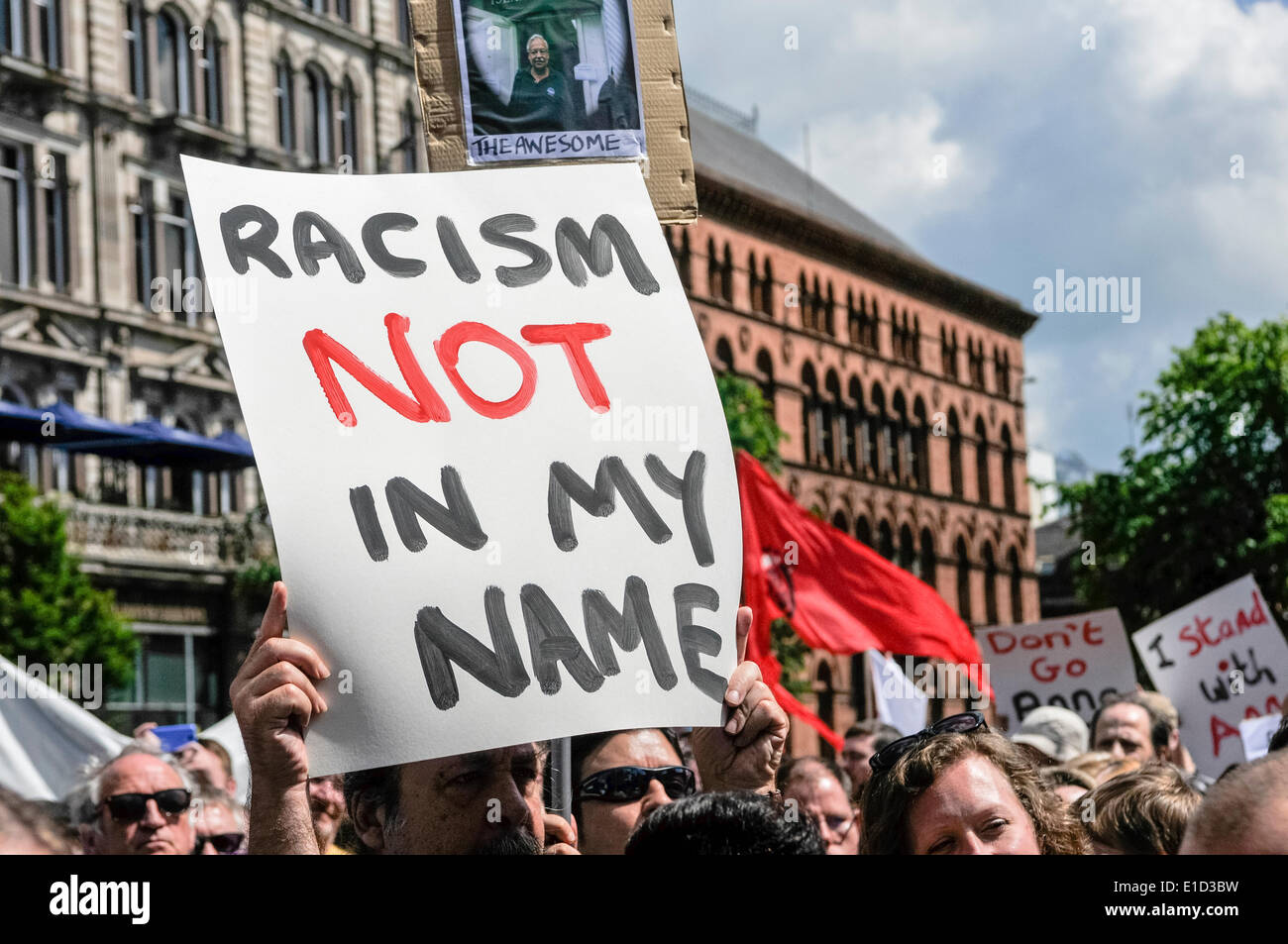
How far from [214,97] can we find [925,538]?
26758 mm

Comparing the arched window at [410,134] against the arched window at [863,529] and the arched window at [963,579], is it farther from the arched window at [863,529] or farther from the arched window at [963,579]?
the arched window at [963,579]

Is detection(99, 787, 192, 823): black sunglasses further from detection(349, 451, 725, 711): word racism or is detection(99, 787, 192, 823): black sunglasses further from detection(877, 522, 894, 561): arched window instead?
detection(877, 522, 894, 561): arched window

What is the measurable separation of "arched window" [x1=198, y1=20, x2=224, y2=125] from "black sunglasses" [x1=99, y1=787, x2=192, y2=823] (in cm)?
2771

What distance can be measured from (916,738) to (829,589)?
6567 mm

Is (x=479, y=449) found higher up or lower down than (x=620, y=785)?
higher up

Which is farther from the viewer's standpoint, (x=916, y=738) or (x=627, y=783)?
(x=627, y=783)

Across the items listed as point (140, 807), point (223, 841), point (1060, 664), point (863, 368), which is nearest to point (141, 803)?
point (140, 807)

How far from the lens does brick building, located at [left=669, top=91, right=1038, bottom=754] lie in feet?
144

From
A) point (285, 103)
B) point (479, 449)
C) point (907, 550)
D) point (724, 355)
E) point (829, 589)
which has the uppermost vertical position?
point (285, 103)

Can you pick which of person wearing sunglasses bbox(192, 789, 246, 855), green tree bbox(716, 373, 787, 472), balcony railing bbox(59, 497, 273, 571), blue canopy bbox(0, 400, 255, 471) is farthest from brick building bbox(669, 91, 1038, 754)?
person wearing sunglasses bbox(192, 789, 246, 855)

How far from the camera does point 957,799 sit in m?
3.20

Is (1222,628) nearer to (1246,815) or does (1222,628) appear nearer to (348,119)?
(1246,815)
